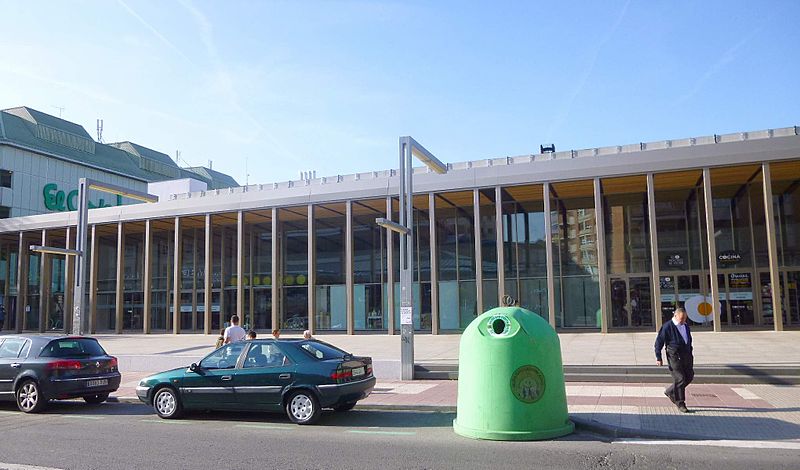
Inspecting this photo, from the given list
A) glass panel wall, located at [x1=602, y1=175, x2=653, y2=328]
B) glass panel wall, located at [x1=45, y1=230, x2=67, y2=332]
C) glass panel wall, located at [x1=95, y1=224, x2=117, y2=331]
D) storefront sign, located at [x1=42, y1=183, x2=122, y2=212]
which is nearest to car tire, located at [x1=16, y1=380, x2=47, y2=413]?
glass panel wall, located at [x1=602, y1=175, x2=653, y2=328]

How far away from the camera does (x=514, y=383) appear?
816 centimetres

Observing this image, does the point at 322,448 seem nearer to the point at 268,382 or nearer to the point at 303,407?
the point at 303,407

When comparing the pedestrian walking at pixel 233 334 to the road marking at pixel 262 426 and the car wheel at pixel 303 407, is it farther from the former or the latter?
the car wheel at pixel 303 407

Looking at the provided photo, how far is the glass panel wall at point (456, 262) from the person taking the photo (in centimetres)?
2806

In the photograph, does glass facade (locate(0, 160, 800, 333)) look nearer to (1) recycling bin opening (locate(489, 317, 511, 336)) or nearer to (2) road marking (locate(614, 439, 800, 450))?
(1) recycling bin opening (locate(489, 317, 511, 336))

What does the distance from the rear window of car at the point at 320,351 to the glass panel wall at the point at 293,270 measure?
19.7 m

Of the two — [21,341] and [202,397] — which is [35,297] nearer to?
[21,341]

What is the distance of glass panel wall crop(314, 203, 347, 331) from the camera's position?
30.5 meters

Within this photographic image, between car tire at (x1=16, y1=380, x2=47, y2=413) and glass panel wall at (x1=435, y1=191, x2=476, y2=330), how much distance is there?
1852cm

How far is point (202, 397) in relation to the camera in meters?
10.4

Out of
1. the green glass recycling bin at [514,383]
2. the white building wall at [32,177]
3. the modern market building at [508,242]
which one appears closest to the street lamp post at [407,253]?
the green glass recycling bin at [514,383]

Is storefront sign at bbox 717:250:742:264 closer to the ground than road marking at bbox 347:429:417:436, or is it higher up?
higher up

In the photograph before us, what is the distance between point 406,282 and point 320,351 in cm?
469

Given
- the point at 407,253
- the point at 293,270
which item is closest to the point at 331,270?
the point at 293,270
